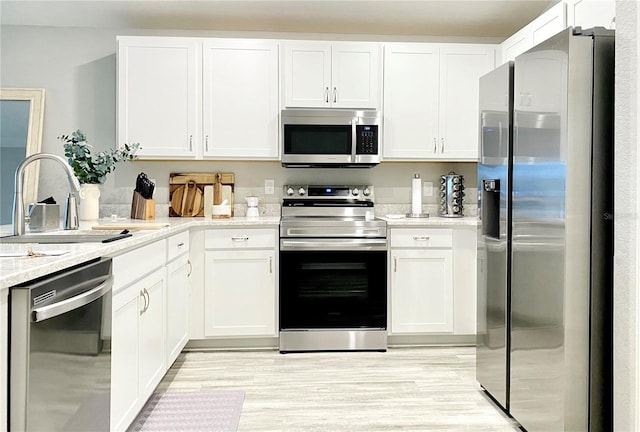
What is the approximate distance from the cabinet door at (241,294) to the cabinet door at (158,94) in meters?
0.91

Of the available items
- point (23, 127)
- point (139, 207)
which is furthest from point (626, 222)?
point (23, 127)

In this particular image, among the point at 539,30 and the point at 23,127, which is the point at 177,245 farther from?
the point at 539,30

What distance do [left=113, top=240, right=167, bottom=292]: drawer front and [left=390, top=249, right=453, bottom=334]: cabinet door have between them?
5.27 ft

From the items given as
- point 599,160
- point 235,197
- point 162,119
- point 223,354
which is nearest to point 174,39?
point 162,119

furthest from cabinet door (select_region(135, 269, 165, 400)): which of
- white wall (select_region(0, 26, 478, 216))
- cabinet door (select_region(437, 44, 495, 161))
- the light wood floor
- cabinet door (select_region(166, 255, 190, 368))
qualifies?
cabinet door (select_region(437, 44, 495, 161))

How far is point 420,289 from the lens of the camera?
3354 mm

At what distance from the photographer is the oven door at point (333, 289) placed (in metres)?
3.27

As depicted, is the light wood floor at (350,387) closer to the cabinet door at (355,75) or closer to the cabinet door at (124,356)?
the cabinet door at (124,356)

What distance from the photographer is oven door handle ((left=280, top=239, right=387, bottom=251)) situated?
326 cm

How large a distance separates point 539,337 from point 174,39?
2988 millimetres

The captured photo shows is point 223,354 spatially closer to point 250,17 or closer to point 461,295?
point 461,295

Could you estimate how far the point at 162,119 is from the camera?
→ 344 centimetres

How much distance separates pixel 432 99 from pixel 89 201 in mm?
2537

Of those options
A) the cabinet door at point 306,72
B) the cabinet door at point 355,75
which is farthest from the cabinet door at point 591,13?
the cabinet door at point 306,72
